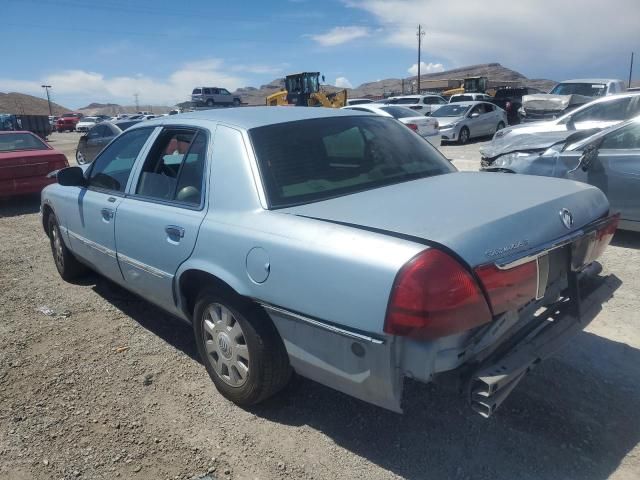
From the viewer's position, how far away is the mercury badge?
2512 mm

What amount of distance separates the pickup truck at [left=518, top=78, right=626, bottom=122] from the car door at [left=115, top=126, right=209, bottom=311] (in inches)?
518

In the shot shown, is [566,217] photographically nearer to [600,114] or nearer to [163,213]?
[163,213]

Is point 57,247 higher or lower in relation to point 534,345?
lower

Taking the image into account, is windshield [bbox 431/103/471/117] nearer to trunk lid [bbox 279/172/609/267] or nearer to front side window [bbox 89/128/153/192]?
front side window [bbox 89/128/153/192]

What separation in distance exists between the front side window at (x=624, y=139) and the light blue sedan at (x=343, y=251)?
121 inches

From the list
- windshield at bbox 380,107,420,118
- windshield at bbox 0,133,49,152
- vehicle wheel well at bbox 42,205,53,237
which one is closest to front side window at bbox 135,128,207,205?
vehicle wheel well at bbox 42,205,53,237

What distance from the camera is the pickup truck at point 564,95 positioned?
46.6 ft

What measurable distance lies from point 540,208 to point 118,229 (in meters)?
2.78

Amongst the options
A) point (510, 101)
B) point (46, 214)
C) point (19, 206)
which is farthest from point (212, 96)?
point (46, 214)

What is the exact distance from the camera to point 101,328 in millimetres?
4238

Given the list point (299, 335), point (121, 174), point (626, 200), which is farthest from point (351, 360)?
point (626, 200)

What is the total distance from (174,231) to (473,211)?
174 centimetres

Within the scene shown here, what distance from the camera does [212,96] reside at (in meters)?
46.1

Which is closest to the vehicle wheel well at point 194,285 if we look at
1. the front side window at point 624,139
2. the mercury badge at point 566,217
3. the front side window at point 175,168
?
the front side window at point 175,168
